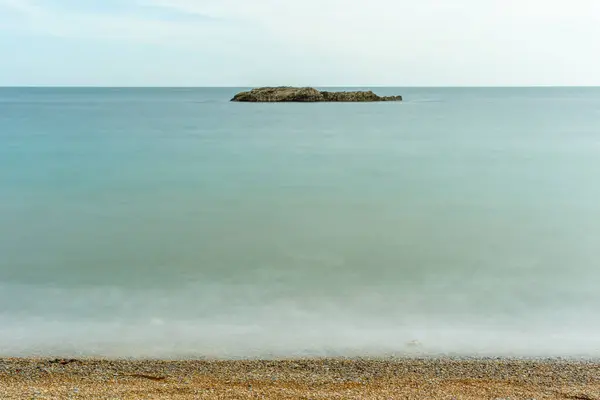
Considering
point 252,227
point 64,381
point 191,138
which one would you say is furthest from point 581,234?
point 191,138

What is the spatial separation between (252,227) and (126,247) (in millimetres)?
3236

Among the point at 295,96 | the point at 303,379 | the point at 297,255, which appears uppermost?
the point at 295,96

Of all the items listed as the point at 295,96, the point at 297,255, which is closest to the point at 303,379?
the point at 297,255

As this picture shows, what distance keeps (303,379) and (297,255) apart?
6.06 metres

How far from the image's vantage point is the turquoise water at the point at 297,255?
827 cm

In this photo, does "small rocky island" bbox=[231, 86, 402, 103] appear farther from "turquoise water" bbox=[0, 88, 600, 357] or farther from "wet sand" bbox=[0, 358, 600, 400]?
"wet sand" bbox=[0, 358, 600, 400]

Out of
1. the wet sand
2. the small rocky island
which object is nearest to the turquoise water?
the wet sand

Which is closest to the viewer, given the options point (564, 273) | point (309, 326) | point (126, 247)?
point (309, 326)

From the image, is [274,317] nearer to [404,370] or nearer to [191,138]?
[404,370]

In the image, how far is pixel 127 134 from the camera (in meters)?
40.6

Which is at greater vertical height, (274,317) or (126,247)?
(126,247)

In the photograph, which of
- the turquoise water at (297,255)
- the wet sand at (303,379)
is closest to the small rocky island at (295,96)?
the turquoise water at (297,255)

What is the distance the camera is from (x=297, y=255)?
12555 millimetres

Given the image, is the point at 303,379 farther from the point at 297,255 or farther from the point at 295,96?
the point at 295,96
